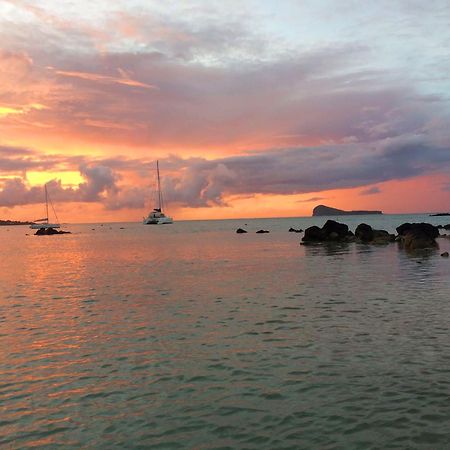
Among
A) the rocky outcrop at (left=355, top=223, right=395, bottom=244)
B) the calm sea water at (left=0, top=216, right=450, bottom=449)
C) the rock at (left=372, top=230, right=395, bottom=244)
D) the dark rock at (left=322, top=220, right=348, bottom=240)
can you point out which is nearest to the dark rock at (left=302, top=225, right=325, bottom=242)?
the dark rock at (left=322, top=220, right=348, bottom=240)

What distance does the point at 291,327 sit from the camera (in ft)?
53.9

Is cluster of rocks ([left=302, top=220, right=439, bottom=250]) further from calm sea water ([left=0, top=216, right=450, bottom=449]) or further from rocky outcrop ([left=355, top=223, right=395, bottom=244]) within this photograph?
calm sea water ([left=0, top=216, right=450, bottom=449])

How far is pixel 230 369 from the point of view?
1186 cm

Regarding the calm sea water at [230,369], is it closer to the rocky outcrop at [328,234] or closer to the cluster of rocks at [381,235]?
the cluster of rocks at [381,235]

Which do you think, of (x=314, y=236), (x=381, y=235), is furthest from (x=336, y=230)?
(x=381, y=235)

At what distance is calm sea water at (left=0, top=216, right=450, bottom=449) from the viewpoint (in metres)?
8.27

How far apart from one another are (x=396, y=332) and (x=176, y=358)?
756cm

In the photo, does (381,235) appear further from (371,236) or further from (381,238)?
(381,238)

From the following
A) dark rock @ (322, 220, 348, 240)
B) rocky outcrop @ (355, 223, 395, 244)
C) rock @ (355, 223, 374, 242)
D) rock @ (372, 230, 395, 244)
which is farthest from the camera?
dark rock @ (322, 220, 348, 240)

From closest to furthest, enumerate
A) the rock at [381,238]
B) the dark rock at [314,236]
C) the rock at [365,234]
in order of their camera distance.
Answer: the rock at [381,238], the rock at [365,234], the dark rock at [314,236]

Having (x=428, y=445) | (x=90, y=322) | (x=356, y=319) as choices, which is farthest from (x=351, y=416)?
(x=90, y=322)

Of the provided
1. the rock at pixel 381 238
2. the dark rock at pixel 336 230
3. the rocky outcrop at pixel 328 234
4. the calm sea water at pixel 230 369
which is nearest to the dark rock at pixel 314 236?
the rocky outcrop at pixel 328 234

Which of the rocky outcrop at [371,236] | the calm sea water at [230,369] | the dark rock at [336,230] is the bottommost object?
the calm sea water at [230,369]

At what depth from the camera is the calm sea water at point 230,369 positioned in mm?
Result: 8266
